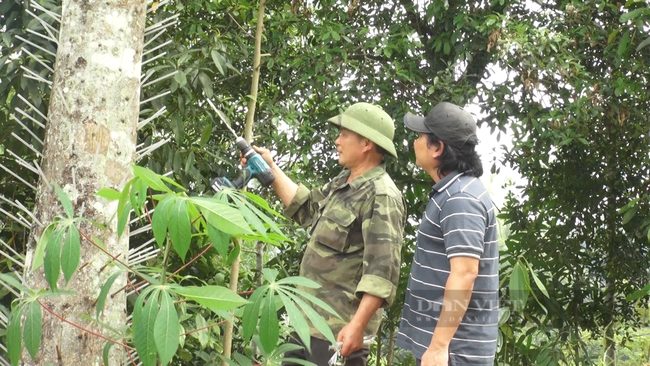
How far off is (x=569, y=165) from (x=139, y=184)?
411 centimetres

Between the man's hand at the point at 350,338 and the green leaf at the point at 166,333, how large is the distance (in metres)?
1.34

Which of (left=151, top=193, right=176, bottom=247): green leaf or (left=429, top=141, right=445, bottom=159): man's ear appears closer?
(left=151, top=193, right=176, bottom=247): green leaf

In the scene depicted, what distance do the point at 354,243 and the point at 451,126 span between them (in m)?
0.58

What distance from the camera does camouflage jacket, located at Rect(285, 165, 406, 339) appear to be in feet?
9.39

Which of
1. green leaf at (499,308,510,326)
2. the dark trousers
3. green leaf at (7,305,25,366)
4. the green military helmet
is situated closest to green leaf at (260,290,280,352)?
green leaf at (7,305,25,366)

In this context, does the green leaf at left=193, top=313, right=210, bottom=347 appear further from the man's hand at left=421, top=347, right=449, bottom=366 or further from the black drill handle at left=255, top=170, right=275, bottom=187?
the man's hand at left=421, top=347, right=449, bottom=366

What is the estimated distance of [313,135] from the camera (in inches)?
185

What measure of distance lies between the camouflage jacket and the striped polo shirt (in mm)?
198

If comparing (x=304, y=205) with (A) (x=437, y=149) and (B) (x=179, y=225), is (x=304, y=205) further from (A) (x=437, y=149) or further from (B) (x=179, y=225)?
(B) (x=179, y=225)

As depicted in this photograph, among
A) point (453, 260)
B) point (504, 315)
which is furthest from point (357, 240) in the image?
point (504, 315)

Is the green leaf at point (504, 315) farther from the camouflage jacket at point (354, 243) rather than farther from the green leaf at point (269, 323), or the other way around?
the green leaf at point (269, 323)

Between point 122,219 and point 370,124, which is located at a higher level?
point 370,124

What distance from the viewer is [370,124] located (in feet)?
10.2

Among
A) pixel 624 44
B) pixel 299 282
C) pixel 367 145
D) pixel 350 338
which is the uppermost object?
pixel 624 44
